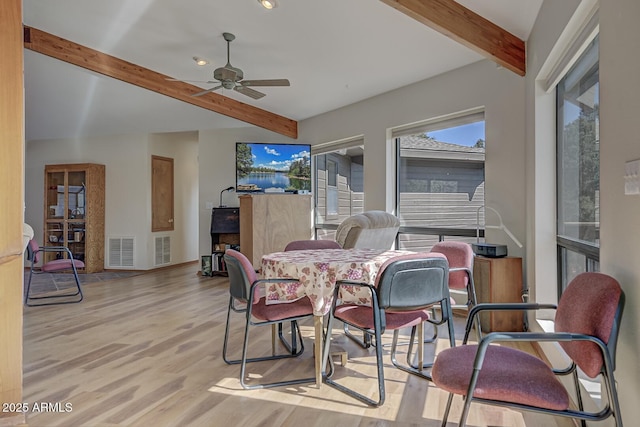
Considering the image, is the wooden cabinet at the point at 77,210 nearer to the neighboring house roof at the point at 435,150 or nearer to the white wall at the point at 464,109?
the white wall at the point at 464,109

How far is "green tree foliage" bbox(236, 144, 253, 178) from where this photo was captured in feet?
20.8

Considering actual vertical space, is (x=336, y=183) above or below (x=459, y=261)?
above

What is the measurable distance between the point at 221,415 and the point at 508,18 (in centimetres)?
347

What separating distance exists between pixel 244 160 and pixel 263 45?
256 cm

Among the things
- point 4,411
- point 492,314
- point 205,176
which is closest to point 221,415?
point 4,411

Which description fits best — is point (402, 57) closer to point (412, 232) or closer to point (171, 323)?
point (412, 232)

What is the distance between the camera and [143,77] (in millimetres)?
4941

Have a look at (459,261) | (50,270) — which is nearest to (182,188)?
(50,270)

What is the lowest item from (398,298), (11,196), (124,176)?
(398,298)

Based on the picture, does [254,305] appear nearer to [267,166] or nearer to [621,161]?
[621,161]

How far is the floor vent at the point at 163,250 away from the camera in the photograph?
748 cm

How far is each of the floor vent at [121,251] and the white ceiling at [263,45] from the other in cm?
254

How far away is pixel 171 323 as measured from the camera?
3.94 m

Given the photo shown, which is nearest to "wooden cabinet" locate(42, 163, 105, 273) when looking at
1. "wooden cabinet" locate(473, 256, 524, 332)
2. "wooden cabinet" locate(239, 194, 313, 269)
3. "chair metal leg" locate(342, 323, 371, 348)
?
"wooden cabinet" locate(239, 194, 313, 269)
